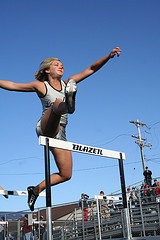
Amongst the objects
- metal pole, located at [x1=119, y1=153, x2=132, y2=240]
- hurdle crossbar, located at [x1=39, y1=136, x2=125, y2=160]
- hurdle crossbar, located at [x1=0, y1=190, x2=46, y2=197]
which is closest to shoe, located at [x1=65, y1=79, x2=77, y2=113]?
hurdle crossbar, located at [x1=39, y1=136, x2=125, y2=160]


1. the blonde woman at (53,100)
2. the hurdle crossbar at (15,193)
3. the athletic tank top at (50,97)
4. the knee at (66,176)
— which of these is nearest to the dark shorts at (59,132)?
the blonde woman at (53,100)

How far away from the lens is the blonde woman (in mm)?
3985

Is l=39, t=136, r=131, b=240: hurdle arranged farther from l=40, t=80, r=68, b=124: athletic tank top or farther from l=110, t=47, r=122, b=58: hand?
l=110, t=47, r=122, b=58: hand

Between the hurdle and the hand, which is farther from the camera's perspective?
the hand

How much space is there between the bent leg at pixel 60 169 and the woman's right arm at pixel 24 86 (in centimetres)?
93

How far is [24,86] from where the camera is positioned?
14.3ft

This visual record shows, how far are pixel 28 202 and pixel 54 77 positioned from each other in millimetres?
1940

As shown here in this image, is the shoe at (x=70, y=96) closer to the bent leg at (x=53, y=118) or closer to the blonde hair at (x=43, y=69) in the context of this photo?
the bent leg at (x=53, y=118)

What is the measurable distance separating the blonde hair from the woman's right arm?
0.39 metres

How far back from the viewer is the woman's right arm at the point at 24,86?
4293mm

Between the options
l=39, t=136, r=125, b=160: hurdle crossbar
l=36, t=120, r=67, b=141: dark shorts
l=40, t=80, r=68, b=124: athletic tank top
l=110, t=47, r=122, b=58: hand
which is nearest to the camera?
l=39, t=136, r=125, b=160: hurdle crossbar

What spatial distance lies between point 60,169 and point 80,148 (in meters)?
0.42

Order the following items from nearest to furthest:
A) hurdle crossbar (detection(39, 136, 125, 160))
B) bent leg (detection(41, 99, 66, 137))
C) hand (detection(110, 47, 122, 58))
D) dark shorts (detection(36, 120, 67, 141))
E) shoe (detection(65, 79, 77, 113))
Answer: shoe (detection(65, 79, 77, 113)), bent leg (detection(41, 99, 66, 137)), hurdle crossbar (detection(39, 136, 125, 160)), dark shorts (detection(36, 120, 67, 141)), hand (detection(110, 47, 122, 58))

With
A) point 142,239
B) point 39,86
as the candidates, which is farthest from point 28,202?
point 142,239
